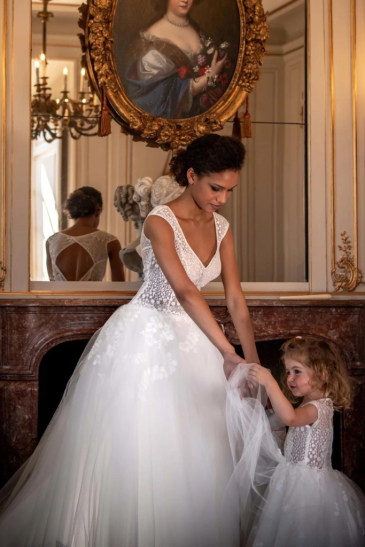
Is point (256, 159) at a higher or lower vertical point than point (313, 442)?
higher

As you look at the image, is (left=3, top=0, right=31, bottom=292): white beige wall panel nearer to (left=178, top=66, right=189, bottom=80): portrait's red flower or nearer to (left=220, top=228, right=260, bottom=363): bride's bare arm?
(left=178, top=66, right=189, bottom=80): portrait's red flower

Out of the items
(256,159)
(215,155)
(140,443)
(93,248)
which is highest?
(256,159)

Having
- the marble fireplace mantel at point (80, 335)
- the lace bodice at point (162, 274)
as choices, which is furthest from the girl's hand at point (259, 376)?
the marble fireplace mantel at point (80, 335)

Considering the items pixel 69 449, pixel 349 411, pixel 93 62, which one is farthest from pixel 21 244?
pixel 349 411

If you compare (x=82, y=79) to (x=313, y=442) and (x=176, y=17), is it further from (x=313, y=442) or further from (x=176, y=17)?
(x=313, y=442)

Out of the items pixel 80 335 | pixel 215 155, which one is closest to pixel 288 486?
pixel 215 155

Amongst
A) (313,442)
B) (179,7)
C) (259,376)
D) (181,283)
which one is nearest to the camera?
(259,376)

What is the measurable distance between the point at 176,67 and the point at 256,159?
710mm

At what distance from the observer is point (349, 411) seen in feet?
12.5

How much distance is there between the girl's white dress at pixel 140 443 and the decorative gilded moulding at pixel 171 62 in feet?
3.94

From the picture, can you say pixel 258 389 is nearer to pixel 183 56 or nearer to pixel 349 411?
pixel 349 411

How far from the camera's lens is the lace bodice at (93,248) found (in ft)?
12.7

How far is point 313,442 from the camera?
109 inches

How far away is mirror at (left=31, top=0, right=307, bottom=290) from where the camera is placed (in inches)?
154
